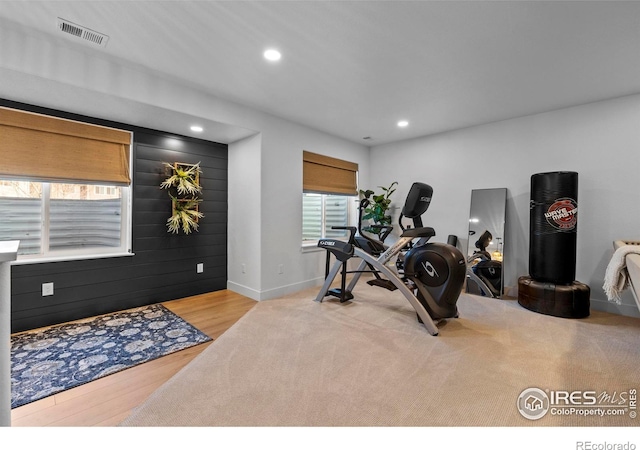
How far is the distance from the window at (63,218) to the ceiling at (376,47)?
5.16ft

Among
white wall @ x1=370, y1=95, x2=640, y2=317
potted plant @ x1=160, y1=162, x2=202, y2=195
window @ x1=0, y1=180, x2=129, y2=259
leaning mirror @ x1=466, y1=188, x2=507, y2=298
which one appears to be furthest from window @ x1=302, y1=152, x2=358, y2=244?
window @ x1=0, y1=180, x2=129, y2=259

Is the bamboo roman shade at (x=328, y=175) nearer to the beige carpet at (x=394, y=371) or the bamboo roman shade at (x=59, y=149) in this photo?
the beige carpet at (x=394, y=371)

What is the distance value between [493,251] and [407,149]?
219 centimetres

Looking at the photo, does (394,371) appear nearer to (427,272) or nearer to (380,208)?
(427,272)

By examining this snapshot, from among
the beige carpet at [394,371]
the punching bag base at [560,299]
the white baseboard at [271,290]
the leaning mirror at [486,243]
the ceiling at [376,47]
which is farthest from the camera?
the leaning mirror at [486,243]

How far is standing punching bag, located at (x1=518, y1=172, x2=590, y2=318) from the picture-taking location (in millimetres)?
3068

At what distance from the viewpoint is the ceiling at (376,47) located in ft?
6.21

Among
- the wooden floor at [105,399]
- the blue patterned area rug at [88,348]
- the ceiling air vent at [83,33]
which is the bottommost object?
the wooden floor at [105,399]

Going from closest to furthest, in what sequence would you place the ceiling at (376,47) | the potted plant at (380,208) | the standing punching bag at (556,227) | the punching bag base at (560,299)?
the ceiling at (376,47)
the punching bag base at (560,299)
the standing punching bag at (556,227)
the potted plant at (380,208)

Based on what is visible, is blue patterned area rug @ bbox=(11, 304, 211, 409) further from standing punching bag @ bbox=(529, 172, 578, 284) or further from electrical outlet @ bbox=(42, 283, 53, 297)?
standing punching bag @ bbox=(529, 172, 578, 284)

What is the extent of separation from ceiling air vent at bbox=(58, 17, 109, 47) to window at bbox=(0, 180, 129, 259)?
64.4 inches

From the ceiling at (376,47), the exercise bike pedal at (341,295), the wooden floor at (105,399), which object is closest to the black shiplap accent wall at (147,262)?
the ceiling at (376,47)

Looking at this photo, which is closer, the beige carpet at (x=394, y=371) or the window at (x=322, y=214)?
the beige carpet at (x=394, y=371)
